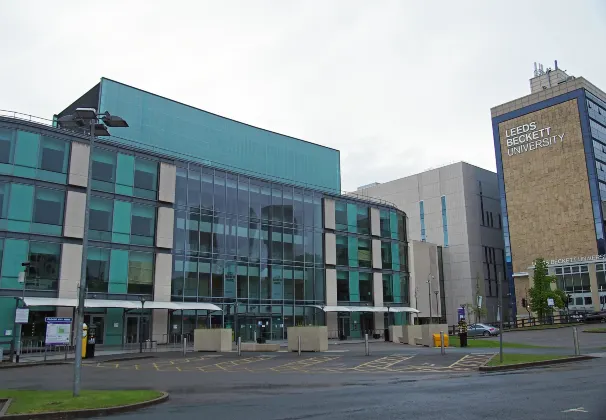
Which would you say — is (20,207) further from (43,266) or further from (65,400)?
(65,400)

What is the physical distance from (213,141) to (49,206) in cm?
1947

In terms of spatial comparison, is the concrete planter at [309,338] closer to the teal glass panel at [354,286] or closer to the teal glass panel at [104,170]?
the teal glass panel at [104,170]

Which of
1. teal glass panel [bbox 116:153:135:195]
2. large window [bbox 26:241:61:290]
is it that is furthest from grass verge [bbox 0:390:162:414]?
teal glass panel [bbox 116:153:135:195]

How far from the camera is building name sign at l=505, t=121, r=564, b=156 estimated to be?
286 ft

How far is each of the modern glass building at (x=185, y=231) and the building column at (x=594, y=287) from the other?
29.1 m

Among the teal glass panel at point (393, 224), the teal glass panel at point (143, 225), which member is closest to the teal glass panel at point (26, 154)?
the teal glass panel at point (143, 225)

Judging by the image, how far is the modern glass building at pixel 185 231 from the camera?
128ft

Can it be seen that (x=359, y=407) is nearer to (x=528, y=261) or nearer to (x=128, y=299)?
(x=128, y=299)

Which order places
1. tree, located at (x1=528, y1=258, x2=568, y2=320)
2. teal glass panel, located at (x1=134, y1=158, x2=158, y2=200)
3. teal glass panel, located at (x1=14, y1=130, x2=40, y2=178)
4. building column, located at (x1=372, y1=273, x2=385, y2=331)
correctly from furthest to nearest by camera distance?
tree, located at (x1=528, y1=258, x2=568, y2=320)
building column, located at (x1=372, y1=273, x2=385, y2=331)
teal glass panel, located at (x1=134, y1=158, x2=158, y2=200)
teal glass panel, located at (x1=14, y1=130, x2=40, y2=178)

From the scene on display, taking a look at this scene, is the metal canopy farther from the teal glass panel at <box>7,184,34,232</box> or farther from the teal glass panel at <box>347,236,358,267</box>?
the teal glass panel at <box>7,184,34,232</box>

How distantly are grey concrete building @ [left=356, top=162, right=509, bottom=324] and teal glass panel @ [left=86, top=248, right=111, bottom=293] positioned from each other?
65151mm

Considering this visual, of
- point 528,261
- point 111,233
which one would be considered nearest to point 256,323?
point 111,233

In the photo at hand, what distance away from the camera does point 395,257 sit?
218ft

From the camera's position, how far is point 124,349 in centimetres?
3972
